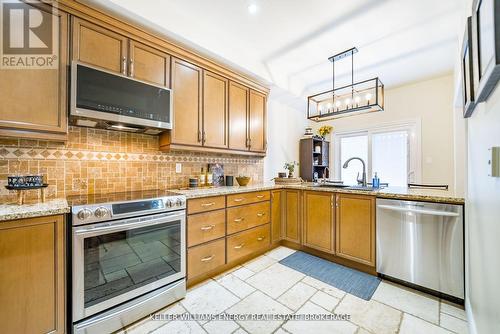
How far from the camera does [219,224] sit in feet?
7.36

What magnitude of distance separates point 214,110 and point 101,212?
1.70 m

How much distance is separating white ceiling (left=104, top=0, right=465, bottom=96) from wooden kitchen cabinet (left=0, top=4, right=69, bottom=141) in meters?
0.71

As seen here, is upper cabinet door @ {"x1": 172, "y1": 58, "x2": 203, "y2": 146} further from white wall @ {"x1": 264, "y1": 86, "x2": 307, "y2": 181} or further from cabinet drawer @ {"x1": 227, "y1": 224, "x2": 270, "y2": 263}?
white wall @ {"x1": 264, "y1": 86, "x2": 307, "y2": 181}

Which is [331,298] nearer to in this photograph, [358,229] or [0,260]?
[358,229]

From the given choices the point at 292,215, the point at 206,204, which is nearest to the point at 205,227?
the point at 206,204

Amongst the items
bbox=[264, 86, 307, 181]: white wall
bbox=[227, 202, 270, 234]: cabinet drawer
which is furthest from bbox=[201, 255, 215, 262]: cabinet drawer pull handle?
bbox=[264, 86, 307, 181]: white wall

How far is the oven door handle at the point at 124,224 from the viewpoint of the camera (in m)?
1.39

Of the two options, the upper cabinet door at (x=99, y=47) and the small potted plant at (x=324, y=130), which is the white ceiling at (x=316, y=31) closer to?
the upper cabinet door at (x=99, y=47)

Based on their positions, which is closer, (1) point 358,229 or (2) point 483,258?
(2) point 483,258

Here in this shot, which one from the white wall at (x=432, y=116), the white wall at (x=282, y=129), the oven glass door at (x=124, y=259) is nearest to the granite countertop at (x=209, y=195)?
the oven glass door at (x=124, y=259)

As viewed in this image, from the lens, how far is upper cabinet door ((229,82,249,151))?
286cm

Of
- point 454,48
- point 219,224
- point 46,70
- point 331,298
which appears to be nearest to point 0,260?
point 46,70

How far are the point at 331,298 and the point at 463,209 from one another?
4.47 feet

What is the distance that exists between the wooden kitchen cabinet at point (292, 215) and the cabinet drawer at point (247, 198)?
1.17 ft
